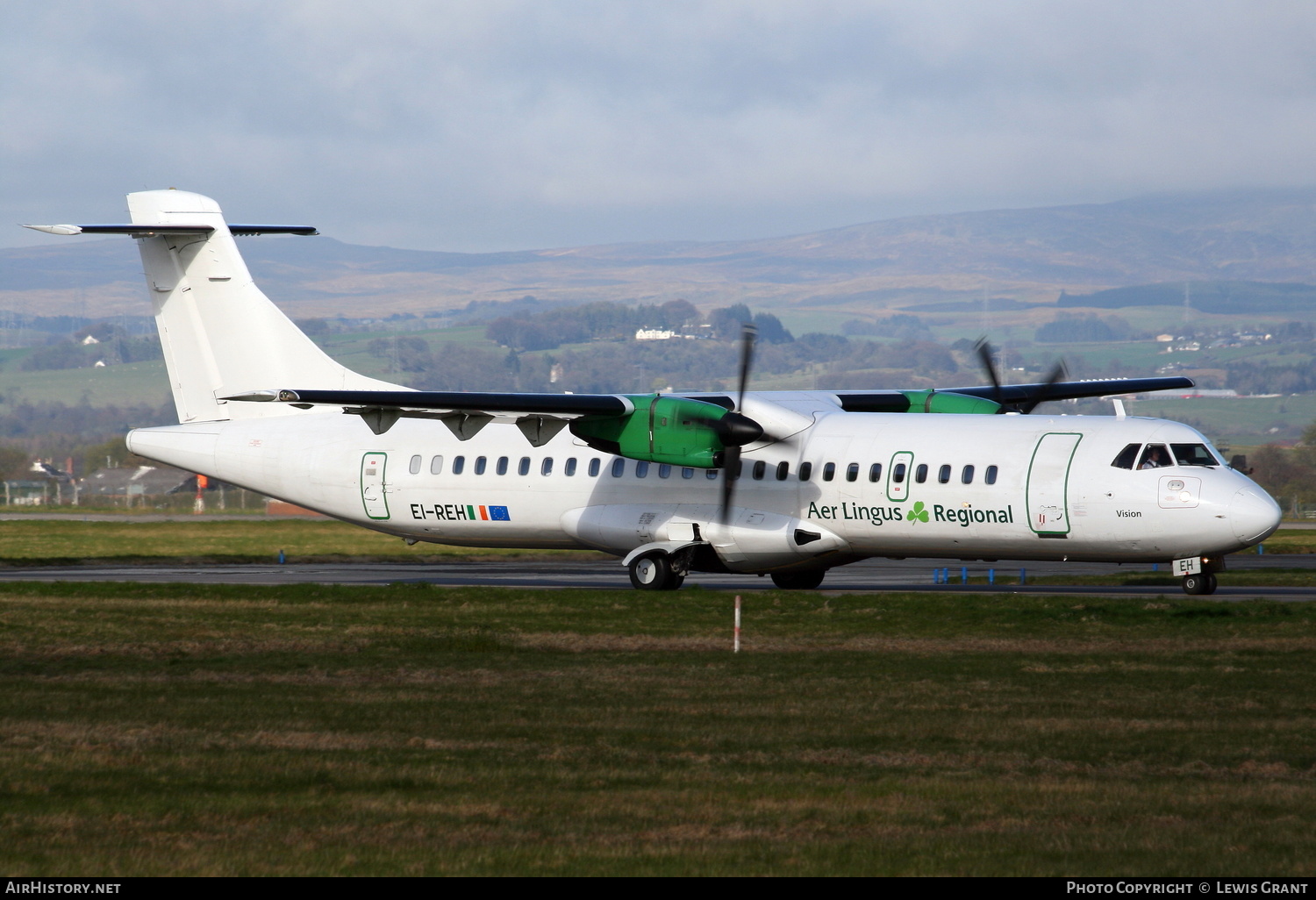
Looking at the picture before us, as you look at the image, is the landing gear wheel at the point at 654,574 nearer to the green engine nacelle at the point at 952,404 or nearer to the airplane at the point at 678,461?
the airplane at the point at 678,461

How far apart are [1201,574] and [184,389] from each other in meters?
21.0

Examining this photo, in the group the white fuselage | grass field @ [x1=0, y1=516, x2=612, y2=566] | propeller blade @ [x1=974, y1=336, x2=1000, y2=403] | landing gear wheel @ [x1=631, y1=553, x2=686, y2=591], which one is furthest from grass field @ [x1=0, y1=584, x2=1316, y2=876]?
grass field @ [x1=0, y1=516, x2=612, y2=566]

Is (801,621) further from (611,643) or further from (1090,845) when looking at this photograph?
(1090,845)

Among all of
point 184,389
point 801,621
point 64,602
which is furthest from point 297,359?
point 801,621

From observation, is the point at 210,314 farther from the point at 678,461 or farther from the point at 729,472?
the point at 729,472

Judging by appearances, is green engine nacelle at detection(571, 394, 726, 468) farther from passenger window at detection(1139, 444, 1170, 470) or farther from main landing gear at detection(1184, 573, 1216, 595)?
main landing gear at detection(1184, 573, 1216, 595)

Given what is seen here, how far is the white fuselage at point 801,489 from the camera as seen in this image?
24047 mm

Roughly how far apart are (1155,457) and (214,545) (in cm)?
3018

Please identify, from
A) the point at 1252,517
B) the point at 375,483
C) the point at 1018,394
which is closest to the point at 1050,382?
the point at 1018,394

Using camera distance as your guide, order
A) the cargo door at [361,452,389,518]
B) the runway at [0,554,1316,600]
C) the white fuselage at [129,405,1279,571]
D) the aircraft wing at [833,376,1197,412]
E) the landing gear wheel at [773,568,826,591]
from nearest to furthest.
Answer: the white fuselage at [129,405,1279,571] < the landing gear wheel at [773,568,826,591] < the runway at [0,554,1316,600] < the cargo door at [361,452,389,518] < the aircraft wing at [833,376,1197,412]

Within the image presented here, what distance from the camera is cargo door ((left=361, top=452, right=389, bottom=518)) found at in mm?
29922

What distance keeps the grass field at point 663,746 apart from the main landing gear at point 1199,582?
3731mm

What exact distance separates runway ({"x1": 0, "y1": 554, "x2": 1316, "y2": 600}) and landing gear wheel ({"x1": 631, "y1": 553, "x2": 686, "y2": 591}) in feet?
4.71

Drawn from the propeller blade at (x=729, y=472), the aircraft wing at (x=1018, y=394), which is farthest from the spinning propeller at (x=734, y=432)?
the aircraft wing at (x=1018, y=394)
